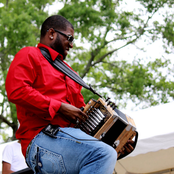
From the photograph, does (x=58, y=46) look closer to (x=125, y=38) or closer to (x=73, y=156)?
(x=73, y=156)

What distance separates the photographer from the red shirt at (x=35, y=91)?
1858 millimetres

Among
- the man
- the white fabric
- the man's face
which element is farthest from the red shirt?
the white fabric

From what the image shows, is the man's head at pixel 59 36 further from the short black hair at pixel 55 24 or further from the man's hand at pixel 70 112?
the man's hand at pixel 70 112

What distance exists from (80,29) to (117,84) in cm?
358

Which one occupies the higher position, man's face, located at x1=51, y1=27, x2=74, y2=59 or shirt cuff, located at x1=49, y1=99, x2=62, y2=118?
man's face, located at x1=51, y1=27, x2=74, y2=59

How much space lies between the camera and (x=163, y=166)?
456 cm

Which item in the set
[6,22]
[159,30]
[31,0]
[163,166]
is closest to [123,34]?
[159,30]

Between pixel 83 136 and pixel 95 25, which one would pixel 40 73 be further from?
pixel 95 25

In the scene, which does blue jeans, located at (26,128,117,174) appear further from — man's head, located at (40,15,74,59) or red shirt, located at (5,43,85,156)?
man's head, located at (40,15,74,59)

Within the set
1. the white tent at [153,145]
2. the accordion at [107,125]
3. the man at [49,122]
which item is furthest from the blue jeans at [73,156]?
the white tent at [153,145]

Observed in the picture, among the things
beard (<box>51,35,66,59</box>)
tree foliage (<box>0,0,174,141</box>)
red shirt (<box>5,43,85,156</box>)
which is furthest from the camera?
tree foliage (<box>0,0,174,141</box>)

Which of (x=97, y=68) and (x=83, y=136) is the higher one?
(x=83, y=136)

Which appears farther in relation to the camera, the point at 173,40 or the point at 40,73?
the point at 173,40

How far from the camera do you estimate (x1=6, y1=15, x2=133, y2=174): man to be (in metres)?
1.78
